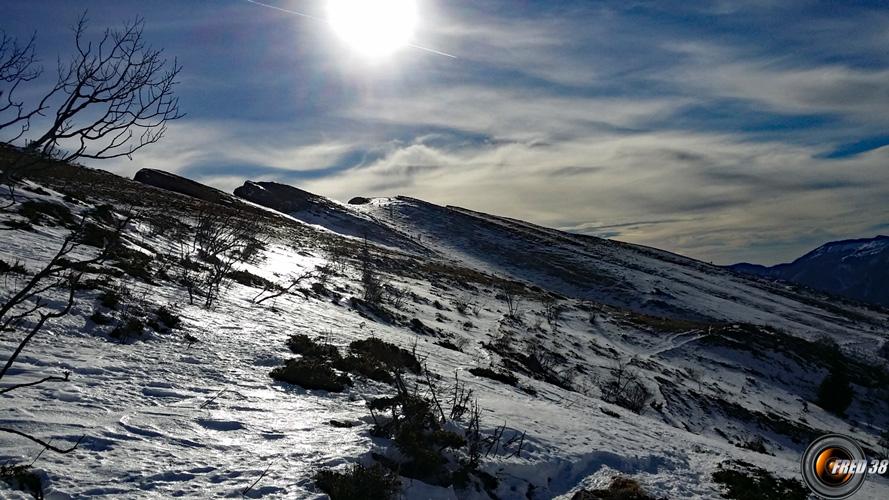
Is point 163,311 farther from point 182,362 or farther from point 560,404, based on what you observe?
point 560,404

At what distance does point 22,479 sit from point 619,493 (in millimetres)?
7351

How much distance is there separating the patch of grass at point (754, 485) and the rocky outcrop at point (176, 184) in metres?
74.1

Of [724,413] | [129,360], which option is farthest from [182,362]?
[724,413]

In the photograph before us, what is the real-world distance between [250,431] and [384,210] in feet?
332

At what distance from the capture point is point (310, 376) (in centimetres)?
923

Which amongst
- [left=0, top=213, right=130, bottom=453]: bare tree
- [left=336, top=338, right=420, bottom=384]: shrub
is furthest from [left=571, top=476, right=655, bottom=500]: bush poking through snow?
[left=0, top=213, right=130, bottom=453]: bare tree

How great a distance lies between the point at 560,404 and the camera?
13.7 meters

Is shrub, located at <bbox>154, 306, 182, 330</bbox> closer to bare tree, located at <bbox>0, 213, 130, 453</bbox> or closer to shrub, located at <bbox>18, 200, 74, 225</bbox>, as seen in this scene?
bare tree, located at <bbox>0, 213, 130, 453</bbox>

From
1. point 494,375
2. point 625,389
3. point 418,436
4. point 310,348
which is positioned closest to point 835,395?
point 625,389

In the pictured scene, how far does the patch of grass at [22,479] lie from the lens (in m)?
4.31

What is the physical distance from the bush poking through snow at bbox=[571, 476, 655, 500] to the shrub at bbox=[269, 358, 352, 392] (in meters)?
4.72

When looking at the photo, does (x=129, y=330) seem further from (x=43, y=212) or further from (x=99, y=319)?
(x=43, y=212)

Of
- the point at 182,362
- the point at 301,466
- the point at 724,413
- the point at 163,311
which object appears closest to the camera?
the point at 301,466

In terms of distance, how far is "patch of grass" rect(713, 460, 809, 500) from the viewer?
817 centimetres
